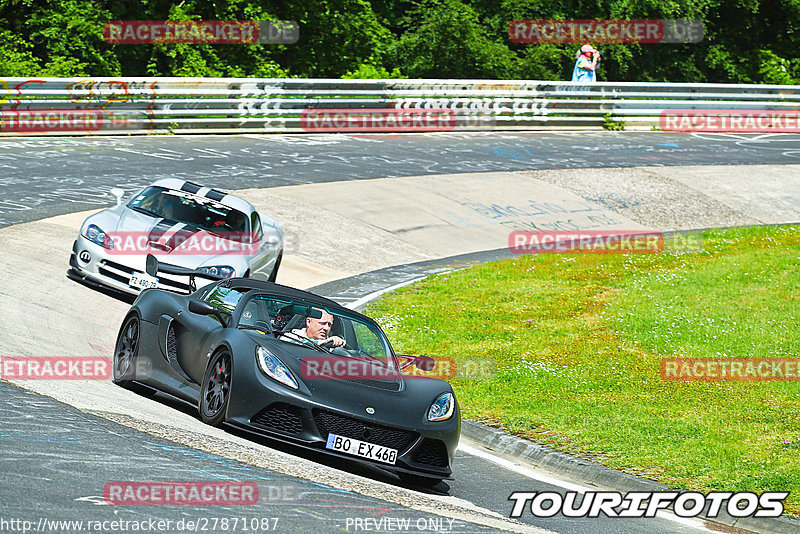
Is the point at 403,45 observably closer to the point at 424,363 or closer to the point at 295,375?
the point at 424,363

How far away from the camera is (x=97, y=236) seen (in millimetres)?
14008

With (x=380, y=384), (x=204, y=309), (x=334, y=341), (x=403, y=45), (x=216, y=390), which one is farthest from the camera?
(x=403, y=45)

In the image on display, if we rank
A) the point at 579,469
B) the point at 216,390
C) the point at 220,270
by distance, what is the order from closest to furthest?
the point at 216,390 → the point at 579,469 → the point at 220,270

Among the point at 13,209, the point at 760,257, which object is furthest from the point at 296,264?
the point at 760,257

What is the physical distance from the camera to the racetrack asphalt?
19.6 meters

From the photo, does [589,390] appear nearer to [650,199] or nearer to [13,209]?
[13,209]

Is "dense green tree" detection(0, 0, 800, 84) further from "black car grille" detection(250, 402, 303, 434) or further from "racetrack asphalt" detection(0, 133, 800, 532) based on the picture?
"black car grille" detection(250, 402, 303, 434)

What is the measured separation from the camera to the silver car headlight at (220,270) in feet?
44.7

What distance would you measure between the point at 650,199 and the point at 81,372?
58.8 feet

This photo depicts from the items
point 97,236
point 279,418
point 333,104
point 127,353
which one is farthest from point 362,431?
point 333,104

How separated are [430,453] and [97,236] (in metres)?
7.28

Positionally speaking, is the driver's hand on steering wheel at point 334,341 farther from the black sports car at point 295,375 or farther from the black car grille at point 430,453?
the black car grille at point 430,453

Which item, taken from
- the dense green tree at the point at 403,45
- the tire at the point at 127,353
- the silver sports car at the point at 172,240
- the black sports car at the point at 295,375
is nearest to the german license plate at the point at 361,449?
the black sports car at the point at 295,375

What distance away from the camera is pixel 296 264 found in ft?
59.9
